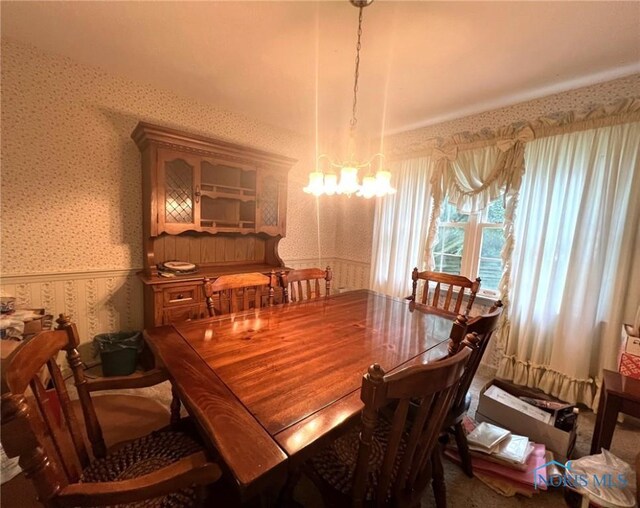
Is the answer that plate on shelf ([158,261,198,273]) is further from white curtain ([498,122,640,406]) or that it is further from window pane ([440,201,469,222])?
white curtain ([498,122,640,406])

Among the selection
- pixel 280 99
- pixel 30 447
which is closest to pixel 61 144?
pixel 280 99

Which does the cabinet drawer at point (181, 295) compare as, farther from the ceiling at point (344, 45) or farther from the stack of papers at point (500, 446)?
the stack of papers at point (500, 446)

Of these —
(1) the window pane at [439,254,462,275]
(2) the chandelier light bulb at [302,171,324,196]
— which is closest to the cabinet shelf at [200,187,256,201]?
(2) the chandelier light bulb at [302,171,324,196]

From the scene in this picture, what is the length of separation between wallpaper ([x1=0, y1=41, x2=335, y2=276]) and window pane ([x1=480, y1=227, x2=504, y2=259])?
114 inches

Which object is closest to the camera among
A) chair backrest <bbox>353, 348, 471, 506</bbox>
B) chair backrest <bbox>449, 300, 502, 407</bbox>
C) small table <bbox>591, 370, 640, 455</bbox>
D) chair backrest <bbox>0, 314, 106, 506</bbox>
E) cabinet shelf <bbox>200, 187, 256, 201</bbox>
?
chair backrest <bbox>0, 314, 106, 506</bbox>

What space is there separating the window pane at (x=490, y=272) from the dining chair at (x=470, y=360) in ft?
4.78

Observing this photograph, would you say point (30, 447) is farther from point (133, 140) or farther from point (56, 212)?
point (133, 140)

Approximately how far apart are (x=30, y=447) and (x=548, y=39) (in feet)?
9.00

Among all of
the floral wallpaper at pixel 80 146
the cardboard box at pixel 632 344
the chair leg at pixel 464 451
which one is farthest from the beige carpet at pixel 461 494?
the floral wallpaper at pixel 80 146

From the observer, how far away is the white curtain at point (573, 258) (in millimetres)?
1918

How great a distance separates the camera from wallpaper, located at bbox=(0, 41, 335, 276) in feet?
6.33

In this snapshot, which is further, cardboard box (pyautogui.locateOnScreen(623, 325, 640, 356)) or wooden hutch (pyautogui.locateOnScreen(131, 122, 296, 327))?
wooden hutch (pyautogui.locateOnScreen(131, 122, 296, 327))

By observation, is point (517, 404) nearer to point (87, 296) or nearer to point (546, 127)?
point (546, 127)

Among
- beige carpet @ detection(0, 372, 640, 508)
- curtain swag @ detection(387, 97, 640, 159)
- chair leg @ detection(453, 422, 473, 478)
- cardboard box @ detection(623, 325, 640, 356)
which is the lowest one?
beige carpet @ detection(0, 372, 640, 508)
